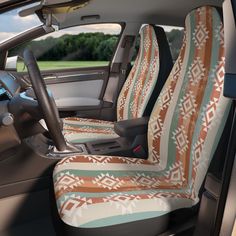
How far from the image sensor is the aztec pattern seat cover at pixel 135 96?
6.36 ft

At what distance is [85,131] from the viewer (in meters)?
2.02

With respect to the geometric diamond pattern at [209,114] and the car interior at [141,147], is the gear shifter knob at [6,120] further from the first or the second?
the geometric diamond pattern at [209,114]

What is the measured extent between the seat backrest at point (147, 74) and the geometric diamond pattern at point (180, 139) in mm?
529

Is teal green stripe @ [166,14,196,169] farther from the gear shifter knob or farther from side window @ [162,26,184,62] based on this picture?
side window @ [162,26,184,62]

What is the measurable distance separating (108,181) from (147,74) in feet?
2.85

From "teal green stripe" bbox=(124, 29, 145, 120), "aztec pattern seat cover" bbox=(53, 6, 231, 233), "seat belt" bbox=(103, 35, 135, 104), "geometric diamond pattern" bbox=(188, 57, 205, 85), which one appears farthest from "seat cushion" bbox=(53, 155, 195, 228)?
"seat belt" bbox=(103, 35, 135, 104)

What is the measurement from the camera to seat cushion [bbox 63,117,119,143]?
1.89 metres

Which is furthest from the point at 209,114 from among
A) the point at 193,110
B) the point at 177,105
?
the point at 177,105

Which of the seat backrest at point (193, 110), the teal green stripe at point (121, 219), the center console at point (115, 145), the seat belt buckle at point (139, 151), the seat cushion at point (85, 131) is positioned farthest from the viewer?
the seat cushion at point (85, 131)

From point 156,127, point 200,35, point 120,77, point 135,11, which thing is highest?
point 200,35

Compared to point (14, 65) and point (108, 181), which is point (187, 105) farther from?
point (14, 65)

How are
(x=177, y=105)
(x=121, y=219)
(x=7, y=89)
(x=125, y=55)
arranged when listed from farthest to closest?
1. (x=125, y=55)
2. (x=7, y=89)
3. (x=177, y=105)
4. (x=121, y=219)

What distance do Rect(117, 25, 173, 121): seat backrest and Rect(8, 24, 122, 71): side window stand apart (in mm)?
677

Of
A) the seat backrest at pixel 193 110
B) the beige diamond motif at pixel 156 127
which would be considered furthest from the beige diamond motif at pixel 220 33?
the beige diamond motif at pixel 156 127
